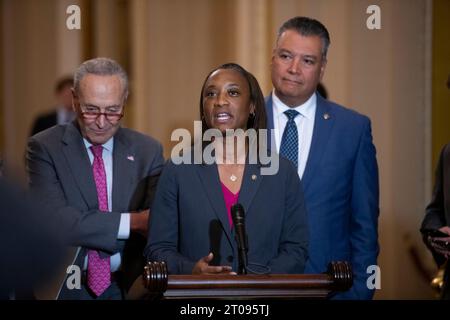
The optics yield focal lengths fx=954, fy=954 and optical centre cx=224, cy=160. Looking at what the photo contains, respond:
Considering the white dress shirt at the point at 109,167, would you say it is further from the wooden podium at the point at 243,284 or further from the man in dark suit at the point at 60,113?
the man in dark suit at the point at 60,113

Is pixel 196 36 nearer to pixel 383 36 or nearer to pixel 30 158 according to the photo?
pixel 383 36

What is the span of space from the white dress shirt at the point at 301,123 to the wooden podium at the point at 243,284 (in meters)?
0.62

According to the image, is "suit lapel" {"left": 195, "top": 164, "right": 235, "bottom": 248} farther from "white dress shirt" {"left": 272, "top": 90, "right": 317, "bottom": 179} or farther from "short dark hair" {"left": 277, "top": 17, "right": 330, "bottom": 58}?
"short dark hair" {"left": 277, "top": 17, "right": 330, "bottom": 58}

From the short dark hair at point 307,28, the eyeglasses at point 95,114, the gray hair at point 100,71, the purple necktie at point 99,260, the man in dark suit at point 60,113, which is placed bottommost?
the purple necktie at point 99,260

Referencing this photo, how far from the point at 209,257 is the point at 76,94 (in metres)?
0.89

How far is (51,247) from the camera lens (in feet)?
6.59

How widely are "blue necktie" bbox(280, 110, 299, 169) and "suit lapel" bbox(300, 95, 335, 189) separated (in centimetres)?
5

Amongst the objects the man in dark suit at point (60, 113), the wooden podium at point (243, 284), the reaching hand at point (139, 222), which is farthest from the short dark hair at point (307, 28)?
the man in dark suit at point (60, 113)

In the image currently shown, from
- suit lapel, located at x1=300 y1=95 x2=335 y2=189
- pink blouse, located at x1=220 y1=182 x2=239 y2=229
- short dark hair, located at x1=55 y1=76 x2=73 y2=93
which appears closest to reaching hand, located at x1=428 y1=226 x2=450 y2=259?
suit lapel, located at x1=300 y1=95 x2=335 y2=189

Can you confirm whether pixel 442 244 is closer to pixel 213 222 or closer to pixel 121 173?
pixel 213 222

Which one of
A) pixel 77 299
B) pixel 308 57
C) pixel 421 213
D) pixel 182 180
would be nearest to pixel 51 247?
pixel 182 180

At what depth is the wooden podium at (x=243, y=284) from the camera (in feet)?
9.28

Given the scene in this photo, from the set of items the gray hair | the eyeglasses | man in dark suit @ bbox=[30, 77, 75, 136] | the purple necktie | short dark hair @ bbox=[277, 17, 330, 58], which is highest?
short dark hair @ bbox=[277, 17, 330, 58]

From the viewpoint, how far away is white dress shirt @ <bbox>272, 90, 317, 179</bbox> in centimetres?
348
